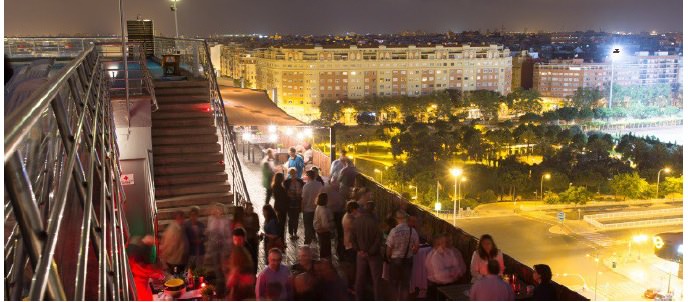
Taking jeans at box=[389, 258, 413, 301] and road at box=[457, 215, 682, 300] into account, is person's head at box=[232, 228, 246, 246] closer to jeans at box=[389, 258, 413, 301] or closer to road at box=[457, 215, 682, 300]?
jeans at box=[389, 258, 413, 301]

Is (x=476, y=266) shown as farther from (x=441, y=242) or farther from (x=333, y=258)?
(x=333, y=258)

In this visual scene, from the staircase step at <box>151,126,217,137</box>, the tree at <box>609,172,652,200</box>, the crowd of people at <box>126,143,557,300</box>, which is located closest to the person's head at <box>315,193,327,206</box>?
the crowd of people at <box>126,143,557,300</box>

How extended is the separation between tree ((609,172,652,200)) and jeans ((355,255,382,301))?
30411 millimetres

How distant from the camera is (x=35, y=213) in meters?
0.61

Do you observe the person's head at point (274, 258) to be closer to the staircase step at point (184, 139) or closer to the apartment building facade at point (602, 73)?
the staircase step at point (184, 139)

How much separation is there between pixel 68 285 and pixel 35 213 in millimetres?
438

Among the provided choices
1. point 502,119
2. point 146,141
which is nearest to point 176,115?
point 146,141

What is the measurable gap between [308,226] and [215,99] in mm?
2159

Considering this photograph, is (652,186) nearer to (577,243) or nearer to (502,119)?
(577,243)

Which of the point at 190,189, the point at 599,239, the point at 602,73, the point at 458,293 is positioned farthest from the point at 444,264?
the point at 602,73

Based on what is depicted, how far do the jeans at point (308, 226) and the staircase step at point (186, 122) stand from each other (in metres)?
1.68

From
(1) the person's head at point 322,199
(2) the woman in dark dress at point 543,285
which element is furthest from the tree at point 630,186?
(2) the woman in dark dress at point 543,285

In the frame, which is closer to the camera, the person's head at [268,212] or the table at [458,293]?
the table at [458,293]

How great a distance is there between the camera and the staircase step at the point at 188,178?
5020mm
